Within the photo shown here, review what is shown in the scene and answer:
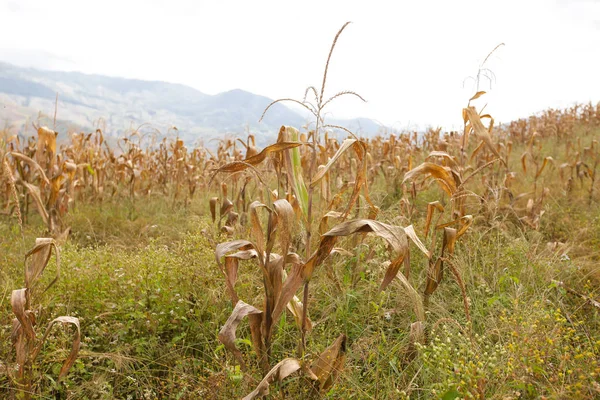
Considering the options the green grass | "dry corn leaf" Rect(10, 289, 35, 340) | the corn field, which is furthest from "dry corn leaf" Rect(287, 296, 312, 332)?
"dry corn leaf" Rect(10, 289, 35, 340)

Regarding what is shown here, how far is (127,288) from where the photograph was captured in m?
2.49

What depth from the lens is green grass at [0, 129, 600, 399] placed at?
1.66 metres

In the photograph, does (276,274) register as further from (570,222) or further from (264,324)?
(570,222)

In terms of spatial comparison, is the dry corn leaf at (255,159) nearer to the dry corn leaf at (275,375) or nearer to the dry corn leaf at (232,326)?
the dry corn leaf at (232,326)

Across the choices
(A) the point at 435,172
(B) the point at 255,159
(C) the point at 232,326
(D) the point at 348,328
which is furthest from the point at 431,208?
(C) the point at 232,326

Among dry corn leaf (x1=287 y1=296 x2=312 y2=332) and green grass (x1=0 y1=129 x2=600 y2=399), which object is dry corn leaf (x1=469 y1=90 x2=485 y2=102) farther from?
dry corn leaf (x1=287 y1=296 x2=312 y2=332)

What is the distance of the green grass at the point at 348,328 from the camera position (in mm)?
1662

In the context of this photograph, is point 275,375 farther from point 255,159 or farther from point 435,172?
point 435,172

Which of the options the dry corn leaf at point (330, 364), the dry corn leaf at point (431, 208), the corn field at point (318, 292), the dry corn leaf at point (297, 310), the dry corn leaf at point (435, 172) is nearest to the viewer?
the corn field at point (318, 292)

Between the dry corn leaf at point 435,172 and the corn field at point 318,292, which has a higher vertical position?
the dry corn leaf at point 435,172

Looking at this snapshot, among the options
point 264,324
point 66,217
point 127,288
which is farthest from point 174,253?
point 66,217

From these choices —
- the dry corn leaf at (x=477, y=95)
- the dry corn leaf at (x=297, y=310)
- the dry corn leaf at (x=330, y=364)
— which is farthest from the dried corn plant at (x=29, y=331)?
the dry corn leaf at (x=477, y=95)

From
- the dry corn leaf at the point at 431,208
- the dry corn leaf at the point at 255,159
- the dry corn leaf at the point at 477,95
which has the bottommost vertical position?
the dry corn leaf at the point at 431,208

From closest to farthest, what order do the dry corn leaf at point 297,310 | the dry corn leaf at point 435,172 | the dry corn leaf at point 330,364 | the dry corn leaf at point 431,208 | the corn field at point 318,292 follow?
the corn field at point 318,292 < the dry corn leaf at point 330,364 < the dry corn leaf at point 297,310 < the dry corn leaf at point 435,172 < the dry corn leaf at point 431,208
